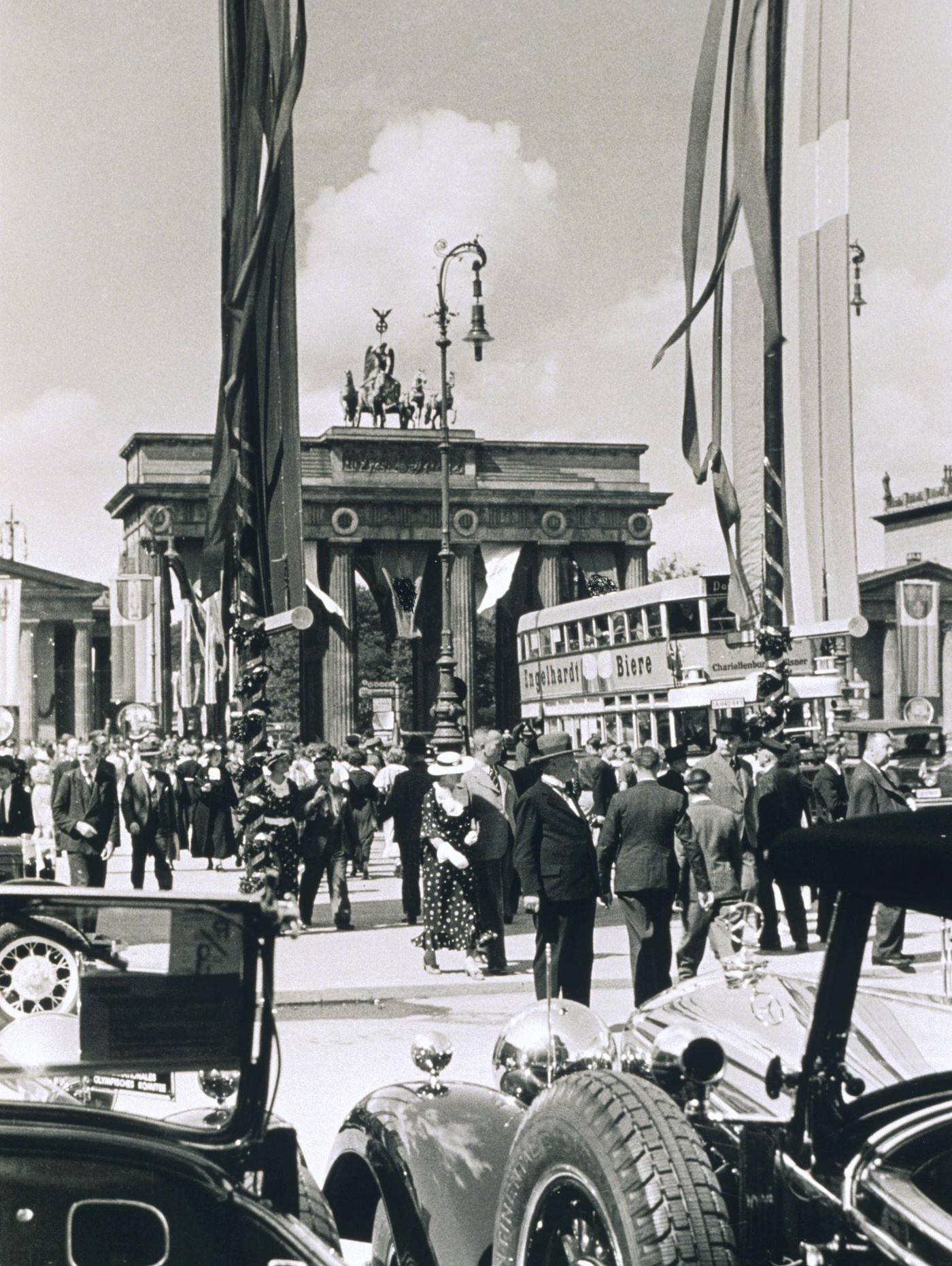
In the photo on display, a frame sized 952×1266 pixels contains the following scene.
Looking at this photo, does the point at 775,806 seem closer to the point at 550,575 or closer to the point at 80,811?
the point at 80,811

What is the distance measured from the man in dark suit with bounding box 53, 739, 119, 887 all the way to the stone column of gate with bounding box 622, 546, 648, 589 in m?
53.7

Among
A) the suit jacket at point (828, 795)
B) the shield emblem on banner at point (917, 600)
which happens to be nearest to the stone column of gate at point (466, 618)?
the shield emblem on banner at point (917, 600)

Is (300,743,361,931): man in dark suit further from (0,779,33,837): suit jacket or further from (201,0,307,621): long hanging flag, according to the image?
(201,0,307,621): long hanging flag

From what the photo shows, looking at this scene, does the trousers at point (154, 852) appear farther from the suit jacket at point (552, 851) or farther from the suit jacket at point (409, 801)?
the suit jacket at point (552, 851)

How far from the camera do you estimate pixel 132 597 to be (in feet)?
95.4

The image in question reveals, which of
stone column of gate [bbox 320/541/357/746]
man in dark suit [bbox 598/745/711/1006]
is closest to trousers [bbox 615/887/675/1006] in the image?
man in dark suit [bbox 598/745/711/1006]

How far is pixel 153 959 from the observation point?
3.29m

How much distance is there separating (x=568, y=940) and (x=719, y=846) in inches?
92.6

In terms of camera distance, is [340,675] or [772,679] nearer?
[772,679]

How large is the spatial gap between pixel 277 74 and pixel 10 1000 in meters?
9.31

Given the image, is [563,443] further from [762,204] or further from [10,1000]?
[10,1000]

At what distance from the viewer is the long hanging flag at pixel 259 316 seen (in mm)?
11172

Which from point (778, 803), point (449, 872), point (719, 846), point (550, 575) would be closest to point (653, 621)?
point (778, 803)

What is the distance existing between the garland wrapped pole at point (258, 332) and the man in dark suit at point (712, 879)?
3600 millimetres
